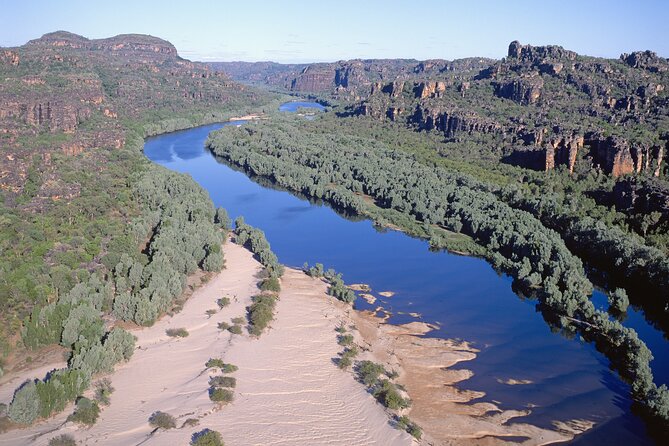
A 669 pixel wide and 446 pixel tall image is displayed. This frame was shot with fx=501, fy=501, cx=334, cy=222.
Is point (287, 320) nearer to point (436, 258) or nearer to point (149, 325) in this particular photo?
point (149, 325)

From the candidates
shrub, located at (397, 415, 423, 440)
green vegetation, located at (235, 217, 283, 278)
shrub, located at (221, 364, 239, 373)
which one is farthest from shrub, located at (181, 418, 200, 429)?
green vegetation, located at (235, 217, 283, 278)

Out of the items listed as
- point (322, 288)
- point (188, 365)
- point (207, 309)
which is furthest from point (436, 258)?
point (188, 365)

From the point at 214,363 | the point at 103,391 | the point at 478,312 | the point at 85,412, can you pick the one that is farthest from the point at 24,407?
the point at 478,312

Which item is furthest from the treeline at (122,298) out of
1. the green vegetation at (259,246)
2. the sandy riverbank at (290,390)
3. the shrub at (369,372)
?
the shrub at (369,372)

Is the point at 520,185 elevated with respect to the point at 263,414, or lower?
elevated

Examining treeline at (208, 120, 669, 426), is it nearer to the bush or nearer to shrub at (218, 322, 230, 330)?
the bush

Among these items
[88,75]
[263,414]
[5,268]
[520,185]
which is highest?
[88,75]
